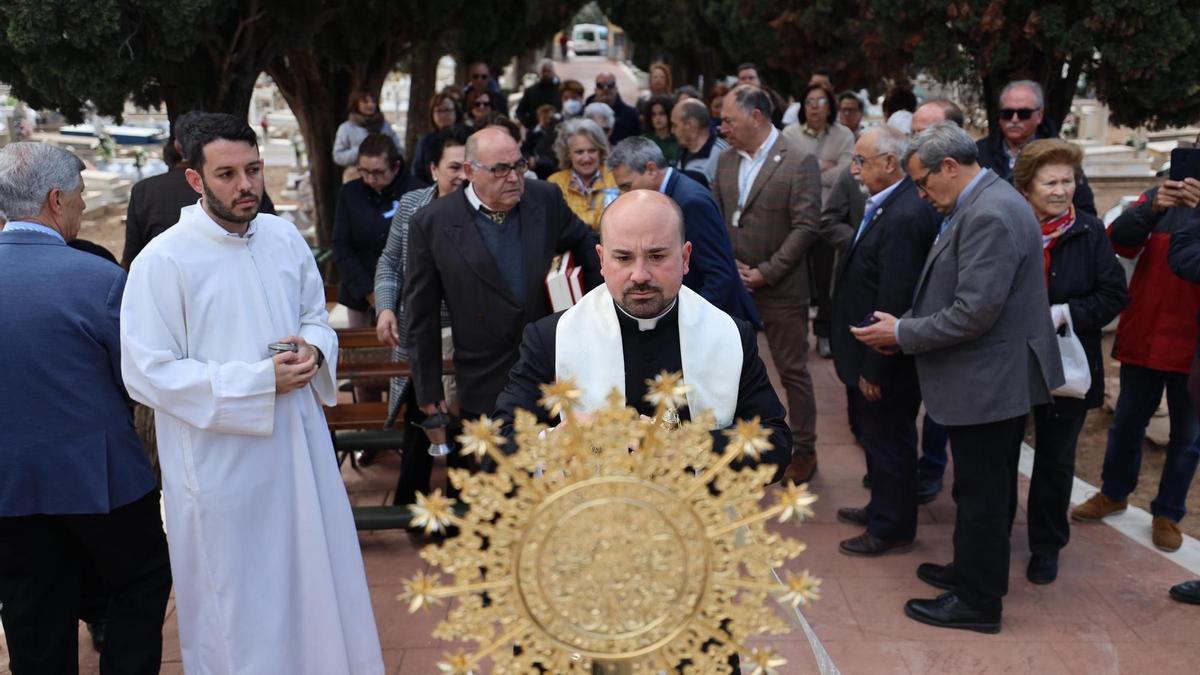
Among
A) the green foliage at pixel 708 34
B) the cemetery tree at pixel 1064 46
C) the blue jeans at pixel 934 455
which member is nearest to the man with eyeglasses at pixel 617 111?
the green foliage at pixel 708 34

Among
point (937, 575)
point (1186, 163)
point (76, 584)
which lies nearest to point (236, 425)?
point (76, 584)

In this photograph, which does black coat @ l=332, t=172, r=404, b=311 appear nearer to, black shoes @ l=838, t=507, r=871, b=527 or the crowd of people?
the crowd of people

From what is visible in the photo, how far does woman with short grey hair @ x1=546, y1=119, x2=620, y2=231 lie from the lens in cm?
584

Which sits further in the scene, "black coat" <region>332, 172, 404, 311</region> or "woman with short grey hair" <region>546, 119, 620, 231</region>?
"black coat" <region>332, 172, 404, 311</region>

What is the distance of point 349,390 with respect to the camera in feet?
23.9

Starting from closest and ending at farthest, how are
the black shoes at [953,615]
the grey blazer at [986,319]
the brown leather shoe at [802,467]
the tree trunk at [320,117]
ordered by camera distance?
the grey blazer at [986,319] < the black shoes at [953,615] < the brown leather shoe at [802,467] < the tree trunk at [320,117]

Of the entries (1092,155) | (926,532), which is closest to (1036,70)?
(926,532)

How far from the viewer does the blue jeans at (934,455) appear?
5969 mm

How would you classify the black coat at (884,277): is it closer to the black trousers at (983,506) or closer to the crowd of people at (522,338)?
the crowd of people at (522,338)

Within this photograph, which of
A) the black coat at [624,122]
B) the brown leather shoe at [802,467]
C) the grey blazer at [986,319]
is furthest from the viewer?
the black coat at [624,122]

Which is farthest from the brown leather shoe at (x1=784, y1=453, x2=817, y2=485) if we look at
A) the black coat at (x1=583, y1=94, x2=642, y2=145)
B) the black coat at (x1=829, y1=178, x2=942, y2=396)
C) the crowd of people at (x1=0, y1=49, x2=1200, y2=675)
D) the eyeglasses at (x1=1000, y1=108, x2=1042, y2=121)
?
the black coat at (x1=583, y1=94, x2=642, y2=145)

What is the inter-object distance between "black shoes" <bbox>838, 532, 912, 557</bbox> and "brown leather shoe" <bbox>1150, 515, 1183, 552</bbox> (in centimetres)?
116

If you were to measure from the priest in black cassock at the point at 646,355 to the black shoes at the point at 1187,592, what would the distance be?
283 cm

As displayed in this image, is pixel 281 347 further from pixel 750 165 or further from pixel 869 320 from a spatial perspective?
pixel 750 165
